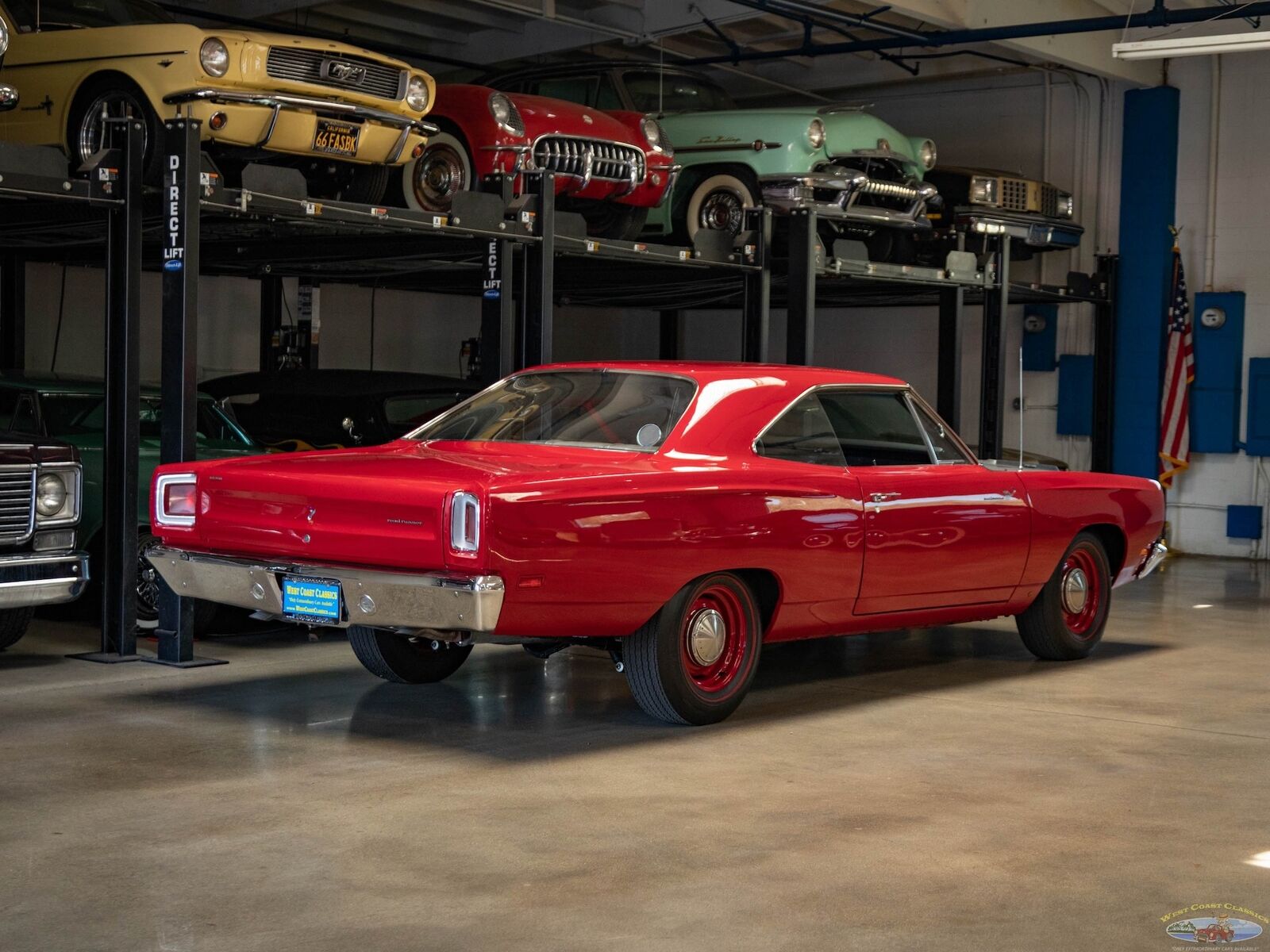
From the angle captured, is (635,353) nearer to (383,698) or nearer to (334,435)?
(334,435)

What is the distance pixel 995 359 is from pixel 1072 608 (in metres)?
5.44

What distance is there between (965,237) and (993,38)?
1.65 metres

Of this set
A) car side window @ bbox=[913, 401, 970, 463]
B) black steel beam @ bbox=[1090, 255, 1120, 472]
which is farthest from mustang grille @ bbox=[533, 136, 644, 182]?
black steel beam @ bbox=[1090, 255, 1120, 472]

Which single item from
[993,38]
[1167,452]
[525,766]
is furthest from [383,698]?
[1167,452]

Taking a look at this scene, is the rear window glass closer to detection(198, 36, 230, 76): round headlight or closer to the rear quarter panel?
the rear quarter panel

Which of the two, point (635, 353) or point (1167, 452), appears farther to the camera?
point (635, 353)

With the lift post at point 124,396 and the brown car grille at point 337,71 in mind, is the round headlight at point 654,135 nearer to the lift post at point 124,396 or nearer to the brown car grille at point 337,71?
the brown car grille at point 337,71

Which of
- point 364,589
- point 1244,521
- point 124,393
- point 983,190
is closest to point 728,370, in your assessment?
point 364,589

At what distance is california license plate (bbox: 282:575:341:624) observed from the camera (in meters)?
5.62

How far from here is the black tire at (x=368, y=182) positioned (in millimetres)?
9266

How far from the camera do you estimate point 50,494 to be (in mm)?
7301

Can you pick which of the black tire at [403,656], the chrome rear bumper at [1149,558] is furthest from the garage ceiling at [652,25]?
the black tire at [403,656]

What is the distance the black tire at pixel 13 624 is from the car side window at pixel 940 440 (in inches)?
166

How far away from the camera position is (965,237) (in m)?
13.8
